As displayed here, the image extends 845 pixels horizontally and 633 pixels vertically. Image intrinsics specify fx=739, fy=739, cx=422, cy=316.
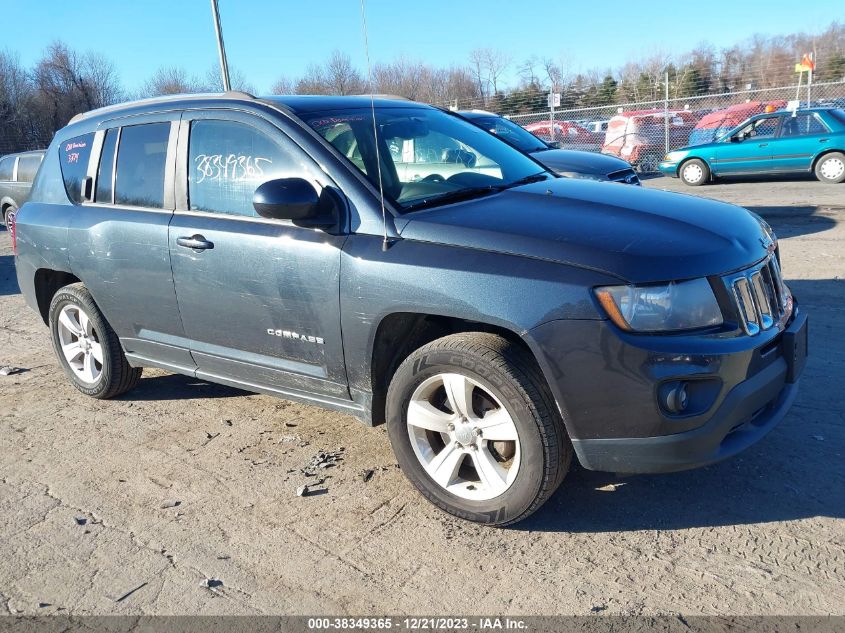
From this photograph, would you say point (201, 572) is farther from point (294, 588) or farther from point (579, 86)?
point (579, 86)

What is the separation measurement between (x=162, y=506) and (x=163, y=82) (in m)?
42.3

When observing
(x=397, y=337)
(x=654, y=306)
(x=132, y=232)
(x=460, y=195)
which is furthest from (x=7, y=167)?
(x=654, y=306)

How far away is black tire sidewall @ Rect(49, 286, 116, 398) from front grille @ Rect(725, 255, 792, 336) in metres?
3.74

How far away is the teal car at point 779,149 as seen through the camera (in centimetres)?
1427

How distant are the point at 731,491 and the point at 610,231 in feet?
4.43

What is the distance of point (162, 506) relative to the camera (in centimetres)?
356

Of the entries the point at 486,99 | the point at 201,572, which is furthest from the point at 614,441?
the point at 486,99

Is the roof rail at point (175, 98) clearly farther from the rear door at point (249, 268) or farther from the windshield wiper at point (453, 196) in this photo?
the windshield wiper at point (453, 196)

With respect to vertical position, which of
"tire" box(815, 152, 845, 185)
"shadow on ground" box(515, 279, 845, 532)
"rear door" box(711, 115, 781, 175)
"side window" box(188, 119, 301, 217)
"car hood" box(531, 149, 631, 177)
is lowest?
"shadow on ground" box(515, 279, 845, 532)

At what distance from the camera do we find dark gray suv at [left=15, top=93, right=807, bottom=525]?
9.32ft

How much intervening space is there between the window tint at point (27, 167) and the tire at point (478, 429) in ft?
42.3

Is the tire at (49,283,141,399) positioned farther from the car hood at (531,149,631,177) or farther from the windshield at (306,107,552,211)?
the car hood at (531,149,631,177)

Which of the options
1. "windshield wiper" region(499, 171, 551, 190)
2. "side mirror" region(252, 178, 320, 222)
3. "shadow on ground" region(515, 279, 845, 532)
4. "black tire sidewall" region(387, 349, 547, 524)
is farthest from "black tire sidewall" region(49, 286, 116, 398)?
"shadow on ground" region(515, 279, 845, 532)

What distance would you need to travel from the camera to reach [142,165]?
438 centimetres
